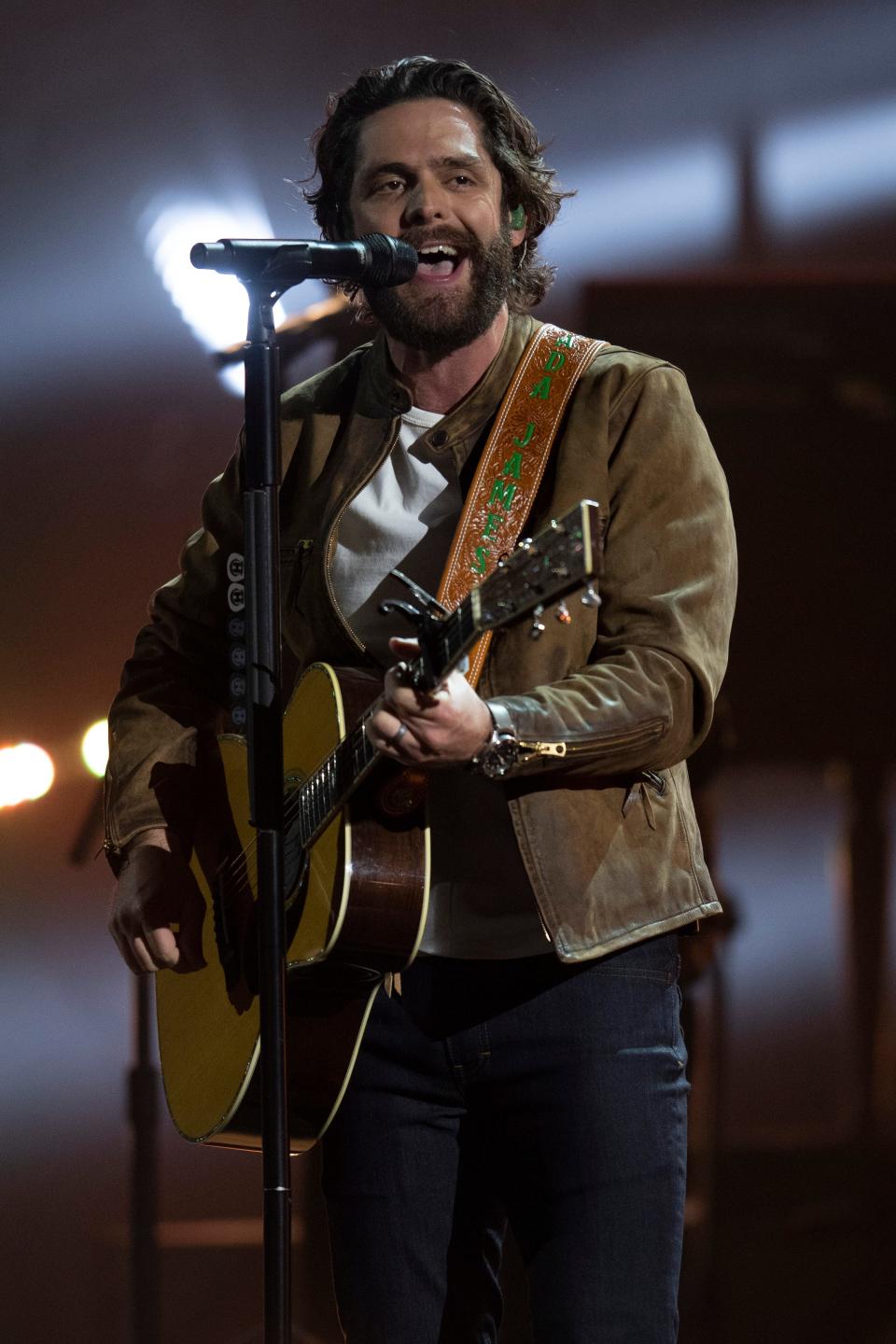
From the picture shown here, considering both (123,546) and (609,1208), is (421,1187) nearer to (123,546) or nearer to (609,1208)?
(609,1208)

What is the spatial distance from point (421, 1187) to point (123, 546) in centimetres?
186

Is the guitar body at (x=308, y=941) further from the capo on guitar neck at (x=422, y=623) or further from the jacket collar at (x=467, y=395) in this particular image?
the jacket collar at (x=467, y=395)

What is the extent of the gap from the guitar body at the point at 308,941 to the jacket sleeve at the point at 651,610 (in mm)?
215

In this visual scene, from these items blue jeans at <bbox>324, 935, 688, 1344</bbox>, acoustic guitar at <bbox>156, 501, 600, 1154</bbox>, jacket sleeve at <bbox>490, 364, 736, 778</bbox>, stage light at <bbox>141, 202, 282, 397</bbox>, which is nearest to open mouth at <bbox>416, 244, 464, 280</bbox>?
jacket sleeve at <bbox>490, 364, 736, 778</bbox>

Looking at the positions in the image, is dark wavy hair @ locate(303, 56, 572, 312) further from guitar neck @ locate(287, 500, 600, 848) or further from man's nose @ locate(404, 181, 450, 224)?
guitar neck @ locate(287, 500, 600, 848)

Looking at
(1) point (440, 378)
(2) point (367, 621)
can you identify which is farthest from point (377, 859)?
(1) point (440, 378)

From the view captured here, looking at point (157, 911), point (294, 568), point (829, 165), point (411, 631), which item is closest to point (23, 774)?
point (157, 911)

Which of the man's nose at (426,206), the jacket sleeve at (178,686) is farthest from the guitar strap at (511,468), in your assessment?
the jacket sleeve at (178,686)

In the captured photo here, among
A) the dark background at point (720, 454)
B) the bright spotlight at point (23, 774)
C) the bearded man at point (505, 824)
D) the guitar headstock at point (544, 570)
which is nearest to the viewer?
the guitar headstock at point (544, 570)

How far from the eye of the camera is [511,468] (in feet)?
6.20

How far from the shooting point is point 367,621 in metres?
1.96

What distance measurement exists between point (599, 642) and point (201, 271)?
182 centimetres

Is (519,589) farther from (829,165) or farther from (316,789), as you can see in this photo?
(829,165)

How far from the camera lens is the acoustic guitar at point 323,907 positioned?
1.65 meters
